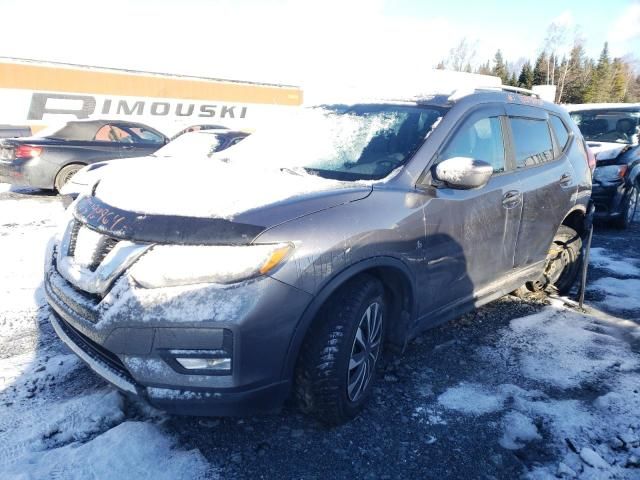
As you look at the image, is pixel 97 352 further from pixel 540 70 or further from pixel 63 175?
pixel 540 70

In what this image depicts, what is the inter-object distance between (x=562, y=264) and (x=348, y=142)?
2666 millimetres

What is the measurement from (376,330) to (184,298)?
43.2 inches

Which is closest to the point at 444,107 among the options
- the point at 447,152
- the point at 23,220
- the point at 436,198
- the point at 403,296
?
the point at 447,152

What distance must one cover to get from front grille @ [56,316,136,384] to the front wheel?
730 centimetres

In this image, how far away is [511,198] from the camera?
10.9 feet

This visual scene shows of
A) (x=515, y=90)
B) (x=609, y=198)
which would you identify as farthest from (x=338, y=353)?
(x=609, y=198)

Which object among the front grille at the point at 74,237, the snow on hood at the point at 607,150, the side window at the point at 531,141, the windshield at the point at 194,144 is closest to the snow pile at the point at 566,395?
the side window at the point at 531,141

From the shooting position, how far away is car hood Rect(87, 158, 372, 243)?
2020 millimetres

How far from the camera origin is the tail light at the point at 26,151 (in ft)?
26.5

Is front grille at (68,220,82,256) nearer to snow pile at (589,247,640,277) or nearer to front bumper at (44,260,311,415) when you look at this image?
front bumper at (44,260,311,415)

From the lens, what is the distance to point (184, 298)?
6.30 ft

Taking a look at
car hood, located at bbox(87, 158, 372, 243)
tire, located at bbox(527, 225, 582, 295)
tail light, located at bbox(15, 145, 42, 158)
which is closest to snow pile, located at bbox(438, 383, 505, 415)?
car hood, located at bbox(87, 158, 372, 243)

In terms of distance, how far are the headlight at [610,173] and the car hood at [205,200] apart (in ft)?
19.2

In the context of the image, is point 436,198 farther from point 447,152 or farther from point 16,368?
point 16,368
